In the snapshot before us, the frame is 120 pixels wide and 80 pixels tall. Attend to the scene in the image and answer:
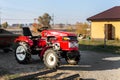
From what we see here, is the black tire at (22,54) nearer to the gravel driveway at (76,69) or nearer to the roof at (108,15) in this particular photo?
the gravel driveway at (76,69)

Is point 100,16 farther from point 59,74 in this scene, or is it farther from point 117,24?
point 59,74

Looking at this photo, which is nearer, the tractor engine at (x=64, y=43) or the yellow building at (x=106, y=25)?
the tractor engine at (x=64, y=43)

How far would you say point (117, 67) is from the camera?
12.8 m

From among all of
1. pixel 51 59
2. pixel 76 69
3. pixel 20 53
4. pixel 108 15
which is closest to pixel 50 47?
pixel 51 59

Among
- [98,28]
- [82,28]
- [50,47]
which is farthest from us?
[82,28]

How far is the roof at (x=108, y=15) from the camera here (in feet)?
95.2

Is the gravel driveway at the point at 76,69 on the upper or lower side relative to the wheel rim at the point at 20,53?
lower

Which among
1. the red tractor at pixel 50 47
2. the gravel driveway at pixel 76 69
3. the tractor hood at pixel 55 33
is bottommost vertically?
the gravel driveway at pixel 76 69

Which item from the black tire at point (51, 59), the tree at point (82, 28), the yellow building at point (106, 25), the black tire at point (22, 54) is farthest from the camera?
the tree at point (82, 28)

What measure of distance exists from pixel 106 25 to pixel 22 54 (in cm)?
1743

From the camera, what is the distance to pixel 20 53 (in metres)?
13.3

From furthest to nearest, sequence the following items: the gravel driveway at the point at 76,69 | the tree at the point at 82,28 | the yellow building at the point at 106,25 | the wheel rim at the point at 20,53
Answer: the tree at the point at 82,28
the yellow building at the point at 106,25
the wheel rim at the point at 20,53
the gravel driveway at the point at 76,69

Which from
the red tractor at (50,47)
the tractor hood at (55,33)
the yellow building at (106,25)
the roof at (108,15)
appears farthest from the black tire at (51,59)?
the roof at (108,15)

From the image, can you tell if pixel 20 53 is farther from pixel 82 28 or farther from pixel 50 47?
pixel 82 28
